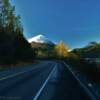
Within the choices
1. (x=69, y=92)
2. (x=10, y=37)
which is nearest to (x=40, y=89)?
(x=69, y=92)

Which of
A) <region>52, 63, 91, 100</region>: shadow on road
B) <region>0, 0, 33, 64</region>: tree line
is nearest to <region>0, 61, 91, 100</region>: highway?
<region>52, 63, 91, 100</region>: shadow on road

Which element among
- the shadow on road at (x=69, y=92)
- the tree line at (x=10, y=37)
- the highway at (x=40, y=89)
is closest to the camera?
the highway at (x=40, y=89)

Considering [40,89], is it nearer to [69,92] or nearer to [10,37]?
[69,92]

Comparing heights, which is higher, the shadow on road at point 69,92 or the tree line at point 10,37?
the tree line at point 10,37

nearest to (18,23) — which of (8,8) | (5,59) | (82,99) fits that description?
(8,8)

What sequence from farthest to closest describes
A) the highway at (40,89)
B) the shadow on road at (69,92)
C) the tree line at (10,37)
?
the tree line at (10,37) < the shadow on road at (69,92) < the highway at (40,89)

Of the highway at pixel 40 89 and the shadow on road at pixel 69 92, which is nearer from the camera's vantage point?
the highway at pixel 40 89

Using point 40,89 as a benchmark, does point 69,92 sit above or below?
below

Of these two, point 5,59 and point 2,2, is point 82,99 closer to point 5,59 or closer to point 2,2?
point 5,59

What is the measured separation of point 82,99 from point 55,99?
1201 mm

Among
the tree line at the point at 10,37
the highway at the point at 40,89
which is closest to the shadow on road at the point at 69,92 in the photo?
the highway at the point at 40,89

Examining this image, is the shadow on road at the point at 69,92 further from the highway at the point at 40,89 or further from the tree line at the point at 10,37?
the tree line at the point at 10,37

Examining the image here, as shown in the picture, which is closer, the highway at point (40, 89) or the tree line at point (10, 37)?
the highway at point (40, 89)

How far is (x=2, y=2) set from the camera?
78.4 meters
